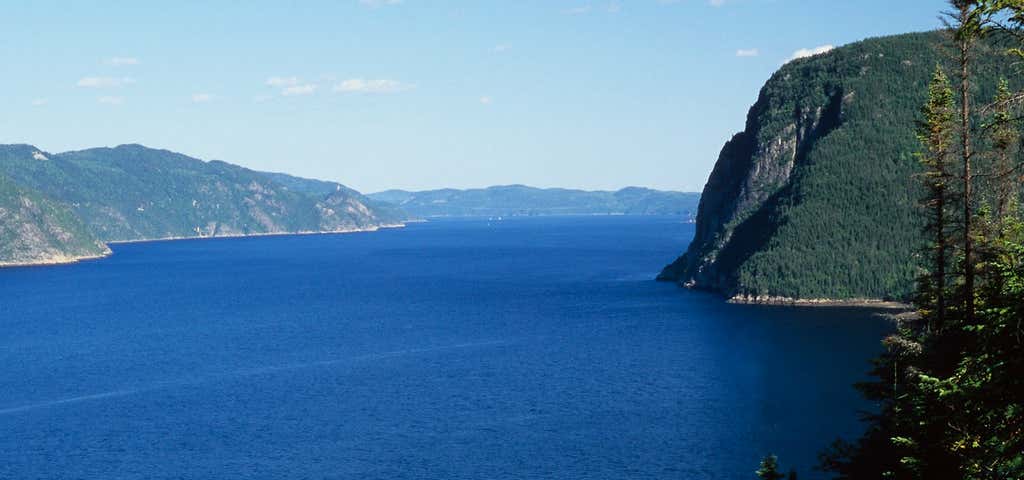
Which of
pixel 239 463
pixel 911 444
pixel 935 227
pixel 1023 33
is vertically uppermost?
pixel 1023 33

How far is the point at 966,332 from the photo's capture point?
41906mm

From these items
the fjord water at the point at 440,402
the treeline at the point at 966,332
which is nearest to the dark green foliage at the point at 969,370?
the treeline at the point at 966,332

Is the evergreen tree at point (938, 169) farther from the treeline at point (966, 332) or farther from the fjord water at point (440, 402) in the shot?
the fjord water at point (440, 402)

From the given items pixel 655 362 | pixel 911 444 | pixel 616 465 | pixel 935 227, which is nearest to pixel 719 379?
pixel 655 362

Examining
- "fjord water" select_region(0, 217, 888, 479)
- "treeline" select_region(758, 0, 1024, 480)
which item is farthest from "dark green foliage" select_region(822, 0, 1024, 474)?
"fjord water" select_region(0, 217, 888, 479)

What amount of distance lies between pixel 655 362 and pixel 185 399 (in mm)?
68149

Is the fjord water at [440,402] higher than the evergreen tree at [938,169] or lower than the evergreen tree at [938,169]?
lower

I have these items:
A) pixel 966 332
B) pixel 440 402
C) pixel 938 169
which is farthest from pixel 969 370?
pixel 440 402

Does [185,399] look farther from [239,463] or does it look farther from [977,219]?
[977,219]

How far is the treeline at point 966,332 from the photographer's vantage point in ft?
80.5

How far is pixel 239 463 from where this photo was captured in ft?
347

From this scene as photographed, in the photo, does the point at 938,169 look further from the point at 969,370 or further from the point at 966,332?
the point at 969,370

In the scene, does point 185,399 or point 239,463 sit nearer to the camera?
point 239,463

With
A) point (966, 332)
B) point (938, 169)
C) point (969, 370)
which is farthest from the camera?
point (938, 169)
